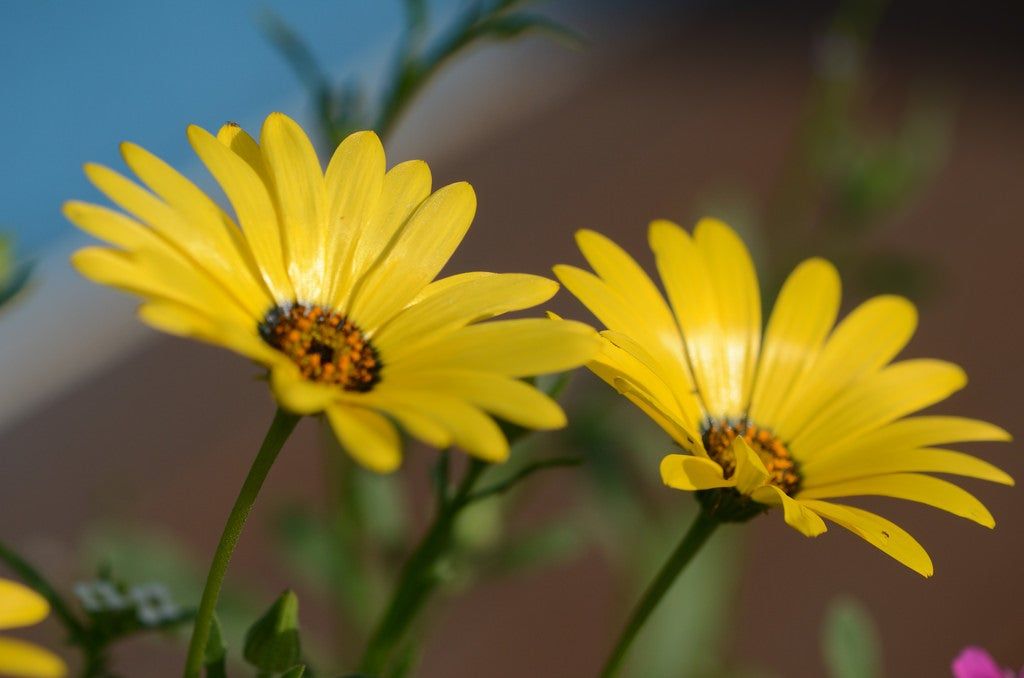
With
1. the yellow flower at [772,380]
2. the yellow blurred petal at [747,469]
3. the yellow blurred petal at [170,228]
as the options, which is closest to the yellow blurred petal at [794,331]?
the yellow flower at [772,380]

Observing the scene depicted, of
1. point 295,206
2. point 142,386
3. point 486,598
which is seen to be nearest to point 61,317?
point 142,386

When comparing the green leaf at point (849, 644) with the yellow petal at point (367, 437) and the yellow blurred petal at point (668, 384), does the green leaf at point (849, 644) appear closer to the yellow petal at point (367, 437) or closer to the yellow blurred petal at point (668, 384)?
the yellow blurred petal at point (668, 384)

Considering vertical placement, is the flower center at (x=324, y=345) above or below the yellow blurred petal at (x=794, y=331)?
below

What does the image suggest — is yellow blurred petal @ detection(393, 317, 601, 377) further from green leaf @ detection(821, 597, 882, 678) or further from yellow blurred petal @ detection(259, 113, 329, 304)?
green leaf @ detection(821, 597, 882, 678)

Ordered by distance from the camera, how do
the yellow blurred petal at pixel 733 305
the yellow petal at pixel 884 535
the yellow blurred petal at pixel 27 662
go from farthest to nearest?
the yellow blurred petal at pixel 733 305 → the yellow petal at pixel 884 535 → the yellow blurred petal at pixel 27 662

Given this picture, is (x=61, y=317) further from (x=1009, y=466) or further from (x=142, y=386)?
(x=1009, y=466)
